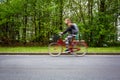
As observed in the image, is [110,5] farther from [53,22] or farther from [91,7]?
[53,22]

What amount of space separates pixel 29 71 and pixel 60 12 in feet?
63.5

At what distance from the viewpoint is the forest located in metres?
28.8

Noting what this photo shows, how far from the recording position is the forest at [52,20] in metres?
28.8

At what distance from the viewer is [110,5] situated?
2938 centimetres

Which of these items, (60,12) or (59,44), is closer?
(59,44)

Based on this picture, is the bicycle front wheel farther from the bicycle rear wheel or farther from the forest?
the forest

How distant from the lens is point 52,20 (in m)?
30.0

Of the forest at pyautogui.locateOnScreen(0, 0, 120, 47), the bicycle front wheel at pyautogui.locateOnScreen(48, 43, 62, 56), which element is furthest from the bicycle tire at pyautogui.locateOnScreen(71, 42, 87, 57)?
the forest at pyautogui.locateOnScreen(0, 0, 120, 47)

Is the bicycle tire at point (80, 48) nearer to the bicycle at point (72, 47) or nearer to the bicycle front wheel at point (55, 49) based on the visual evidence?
the bicycle at point (72, 47)

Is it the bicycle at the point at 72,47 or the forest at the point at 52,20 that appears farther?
the forest at the point at 52,20

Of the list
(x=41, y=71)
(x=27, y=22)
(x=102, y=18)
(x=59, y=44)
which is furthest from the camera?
(x=27, y=22)

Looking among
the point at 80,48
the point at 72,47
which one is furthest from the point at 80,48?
the point at 72,47

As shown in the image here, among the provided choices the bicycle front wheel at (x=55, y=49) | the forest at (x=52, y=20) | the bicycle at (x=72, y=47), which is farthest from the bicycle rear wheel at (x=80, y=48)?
the forest at (x=52, y=20)

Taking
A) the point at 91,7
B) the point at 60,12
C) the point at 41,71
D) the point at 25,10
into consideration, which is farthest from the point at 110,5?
the point at 41,71
